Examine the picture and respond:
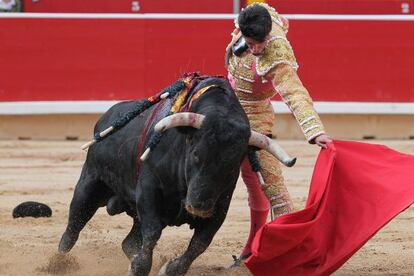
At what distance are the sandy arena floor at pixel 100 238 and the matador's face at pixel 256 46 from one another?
3.54 ft

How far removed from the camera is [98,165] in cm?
505

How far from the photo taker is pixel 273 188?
4.83 meters

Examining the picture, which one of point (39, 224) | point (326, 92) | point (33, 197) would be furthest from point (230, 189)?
point (326, 92)

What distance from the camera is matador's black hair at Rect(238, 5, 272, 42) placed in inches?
175

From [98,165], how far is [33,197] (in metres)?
2.29

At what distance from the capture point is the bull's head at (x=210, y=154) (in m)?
4.07

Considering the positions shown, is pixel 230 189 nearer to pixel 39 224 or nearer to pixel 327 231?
pixel 327 231

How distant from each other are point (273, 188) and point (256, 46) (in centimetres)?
68

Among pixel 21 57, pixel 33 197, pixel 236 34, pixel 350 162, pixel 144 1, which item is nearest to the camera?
pixel 350 162

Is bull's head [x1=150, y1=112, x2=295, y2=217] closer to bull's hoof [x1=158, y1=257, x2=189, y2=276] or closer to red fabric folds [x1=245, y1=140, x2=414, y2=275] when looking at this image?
red fabric folds [x1=245, y1=140, x2=414, y2=275]

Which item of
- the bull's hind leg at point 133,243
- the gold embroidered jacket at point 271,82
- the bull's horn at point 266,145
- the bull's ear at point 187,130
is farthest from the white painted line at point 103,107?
the bull's ear at point 187,130

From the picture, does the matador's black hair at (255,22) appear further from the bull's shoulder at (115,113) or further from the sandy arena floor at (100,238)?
the sandy arena floor at (100,238)

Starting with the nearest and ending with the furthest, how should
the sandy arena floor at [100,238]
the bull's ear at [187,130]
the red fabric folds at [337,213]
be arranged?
the bull's ear at [187,130], the red fabric folds at [337,213], the sandy arena floor at [100,238]

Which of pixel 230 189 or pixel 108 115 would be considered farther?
pixel 108 115
